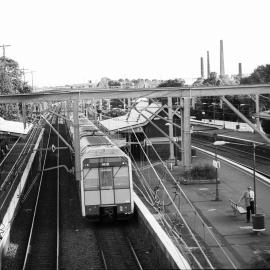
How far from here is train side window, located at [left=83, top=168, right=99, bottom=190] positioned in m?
20.3

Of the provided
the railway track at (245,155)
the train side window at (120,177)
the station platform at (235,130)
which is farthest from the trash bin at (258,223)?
the station platform at (235,130)

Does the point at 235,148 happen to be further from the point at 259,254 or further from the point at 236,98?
the point at 259,254

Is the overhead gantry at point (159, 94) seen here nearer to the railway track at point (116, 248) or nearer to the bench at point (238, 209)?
the bench at point (238, 209)

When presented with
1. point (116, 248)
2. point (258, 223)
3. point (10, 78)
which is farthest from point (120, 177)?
point (10, 78)

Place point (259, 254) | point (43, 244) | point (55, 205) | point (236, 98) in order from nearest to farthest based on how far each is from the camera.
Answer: point (259, 254)
point (43, 244)
point (55, 205)
point (236, 98)

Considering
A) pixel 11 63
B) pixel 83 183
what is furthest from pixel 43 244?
pixel 11 63

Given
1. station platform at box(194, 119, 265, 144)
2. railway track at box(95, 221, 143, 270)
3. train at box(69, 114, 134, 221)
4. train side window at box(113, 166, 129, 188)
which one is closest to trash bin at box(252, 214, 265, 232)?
railway track at box(95, 221, 143, 270)

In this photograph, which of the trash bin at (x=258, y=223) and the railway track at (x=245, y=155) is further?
the railway track at (x=245, y=155)

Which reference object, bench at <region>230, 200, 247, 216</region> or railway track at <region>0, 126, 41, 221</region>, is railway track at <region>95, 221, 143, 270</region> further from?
railway track at <region>0, 126, 41, 221</region>

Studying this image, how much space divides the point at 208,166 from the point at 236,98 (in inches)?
1556

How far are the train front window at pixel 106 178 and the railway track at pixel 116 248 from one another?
161 cm

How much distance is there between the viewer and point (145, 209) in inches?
806

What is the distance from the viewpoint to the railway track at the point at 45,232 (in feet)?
55.4

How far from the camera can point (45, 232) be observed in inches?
813
